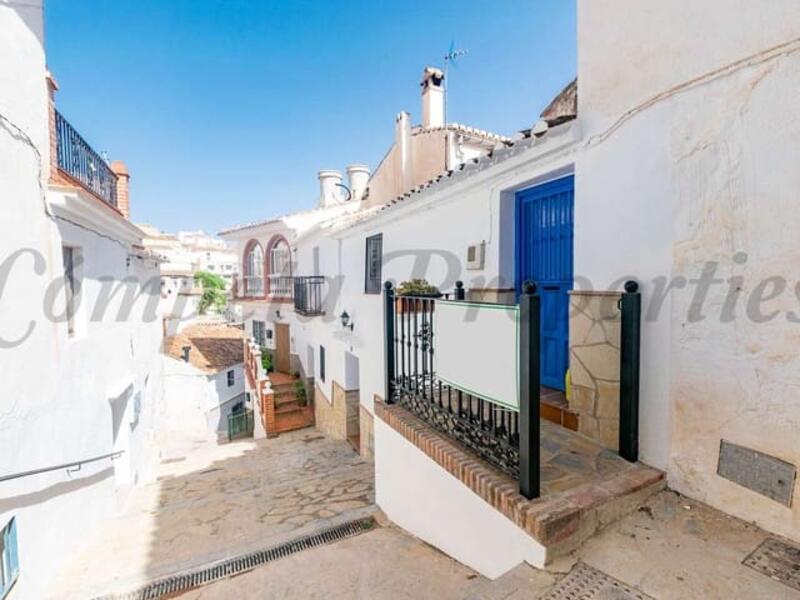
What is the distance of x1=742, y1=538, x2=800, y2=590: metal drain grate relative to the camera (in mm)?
2213

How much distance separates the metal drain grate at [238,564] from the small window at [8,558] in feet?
2.94

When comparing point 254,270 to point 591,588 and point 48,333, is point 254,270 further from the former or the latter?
point 591,588

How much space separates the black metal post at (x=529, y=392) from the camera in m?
2.58

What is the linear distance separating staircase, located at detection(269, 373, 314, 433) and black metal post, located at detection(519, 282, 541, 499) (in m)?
12.1

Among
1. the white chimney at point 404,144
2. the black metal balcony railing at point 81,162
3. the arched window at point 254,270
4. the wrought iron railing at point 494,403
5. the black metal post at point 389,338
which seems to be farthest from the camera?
the arched window at point 254,270

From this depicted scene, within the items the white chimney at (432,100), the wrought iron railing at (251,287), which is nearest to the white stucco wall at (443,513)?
the white chimney at (432,100)

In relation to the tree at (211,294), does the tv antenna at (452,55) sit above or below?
above

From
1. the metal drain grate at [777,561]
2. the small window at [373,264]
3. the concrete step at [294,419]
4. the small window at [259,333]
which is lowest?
the concrete step at [294,419]

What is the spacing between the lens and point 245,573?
13.6 feet

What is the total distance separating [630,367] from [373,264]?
762cm

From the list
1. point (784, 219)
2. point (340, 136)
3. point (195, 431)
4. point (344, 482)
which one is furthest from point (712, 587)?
point (195, 431)

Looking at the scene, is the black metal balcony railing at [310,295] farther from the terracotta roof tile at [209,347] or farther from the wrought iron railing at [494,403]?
the wrought iron railing at [494,403]

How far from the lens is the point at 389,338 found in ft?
16.3

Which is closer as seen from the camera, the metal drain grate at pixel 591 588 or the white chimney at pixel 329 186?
the metal drain grate at pixel 591 588
